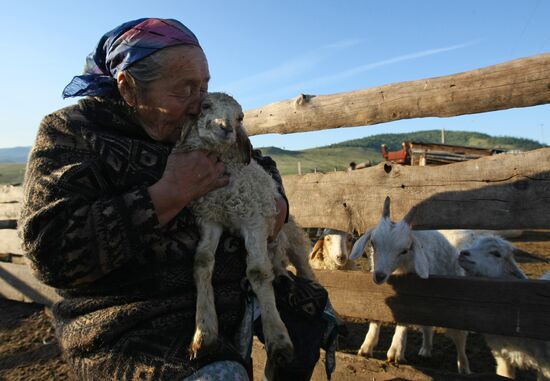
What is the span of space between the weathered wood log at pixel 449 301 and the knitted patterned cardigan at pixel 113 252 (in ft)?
4.30

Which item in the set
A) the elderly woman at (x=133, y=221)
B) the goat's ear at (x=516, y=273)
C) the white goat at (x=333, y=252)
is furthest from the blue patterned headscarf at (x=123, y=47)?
the white goat at (x=333, y=252)

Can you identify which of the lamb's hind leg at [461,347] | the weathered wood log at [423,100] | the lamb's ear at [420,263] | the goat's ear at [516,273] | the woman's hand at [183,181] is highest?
the weathered wood log at [423,100]

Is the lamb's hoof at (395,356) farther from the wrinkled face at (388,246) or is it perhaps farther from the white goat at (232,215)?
the white goat at (232,215)

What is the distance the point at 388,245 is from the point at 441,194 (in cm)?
57

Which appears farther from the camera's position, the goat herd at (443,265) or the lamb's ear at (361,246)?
the lamb's ear at (361,246)

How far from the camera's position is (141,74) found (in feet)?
5.76

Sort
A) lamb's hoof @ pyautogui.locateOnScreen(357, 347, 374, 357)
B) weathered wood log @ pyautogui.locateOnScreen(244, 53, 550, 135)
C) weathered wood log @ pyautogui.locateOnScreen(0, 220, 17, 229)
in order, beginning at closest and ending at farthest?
1. weathered wood log @ pyautogui.locateOnScreen(244, 53, 550, 135)
2. lamb's hoof @ pyautogui.locateOnScreen(357, 347, 374, 357)
3. weathered wood log @ pyautogui.locateOnScreen(0, 220, 17, 229)

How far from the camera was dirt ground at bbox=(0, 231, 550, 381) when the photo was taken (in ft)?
11.6

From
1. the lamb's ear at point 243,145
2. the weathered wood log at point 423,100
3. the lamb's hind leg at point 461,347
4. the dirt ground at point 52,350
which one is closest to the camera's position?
the lamb's ear at point 243,145

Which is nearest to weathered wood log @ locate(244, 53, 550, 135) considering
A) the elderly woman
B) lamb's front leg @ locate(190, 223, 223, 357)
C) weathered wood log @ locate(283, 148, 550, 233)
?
weathered wood log @ locate(283, 148, 550, 233)

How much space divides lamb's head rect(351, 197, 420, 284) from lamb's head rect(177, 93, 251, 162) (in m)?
1.25

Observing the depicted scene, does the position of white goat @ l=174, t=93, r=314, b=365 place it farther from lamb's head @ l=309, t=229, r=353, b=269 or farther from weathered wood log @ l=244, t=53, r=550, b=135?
lamb's head @ l=309, t=229, r=353, b=269

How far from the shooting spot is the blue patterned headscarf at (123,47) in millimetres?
1732

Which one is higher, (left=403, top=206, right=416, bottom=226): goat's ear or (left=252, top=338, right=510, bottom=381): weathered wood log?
(left=403, top=206, right=416, bottom=226): goat's ear
